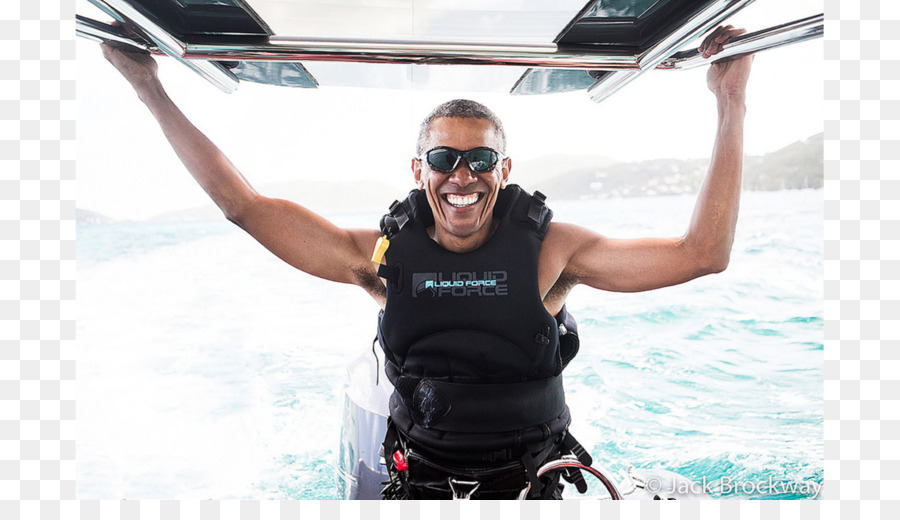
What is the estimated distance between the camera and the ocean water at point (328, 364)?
3.91m

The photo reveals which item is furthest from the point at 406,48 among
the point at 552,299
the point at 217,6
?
the point at 552,299

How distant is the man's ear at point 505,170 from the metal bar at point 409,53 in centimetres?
30

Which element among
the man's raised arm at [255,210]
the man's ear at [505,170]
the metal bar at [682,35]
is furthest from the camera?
the man's ear at [505,170]

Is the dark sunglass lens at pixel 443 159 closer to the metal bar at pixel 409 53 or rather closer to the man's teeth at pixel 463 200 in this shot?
the man's teeth at pixel 463 200

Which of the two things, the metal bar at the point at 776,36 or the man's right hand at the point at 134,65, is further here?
the man's right hand at the point at 134,65

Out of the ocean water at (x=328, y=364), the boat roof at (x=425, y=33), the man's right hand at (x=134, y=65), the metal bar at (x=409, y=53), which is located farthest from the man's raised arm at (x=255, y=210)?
the ocean water at (x=328, y=364)

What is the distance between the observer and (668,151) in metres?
6.93

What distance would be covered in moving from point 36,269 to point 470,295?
929mm

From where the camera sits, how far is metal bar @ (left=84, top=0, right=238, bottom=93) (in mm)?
917

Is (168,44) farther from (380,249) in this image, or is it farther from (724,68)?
(724,68)

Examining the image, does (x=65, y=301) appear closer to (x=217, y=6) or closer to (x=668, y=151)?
(x=217, y=6)

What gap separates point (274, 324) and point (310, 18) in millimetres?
6048

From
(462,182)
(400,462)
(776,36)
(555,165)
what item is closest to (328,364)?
(555,165)

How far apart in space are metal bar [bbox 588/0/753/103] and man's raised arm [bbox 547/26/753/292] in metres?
0.12
